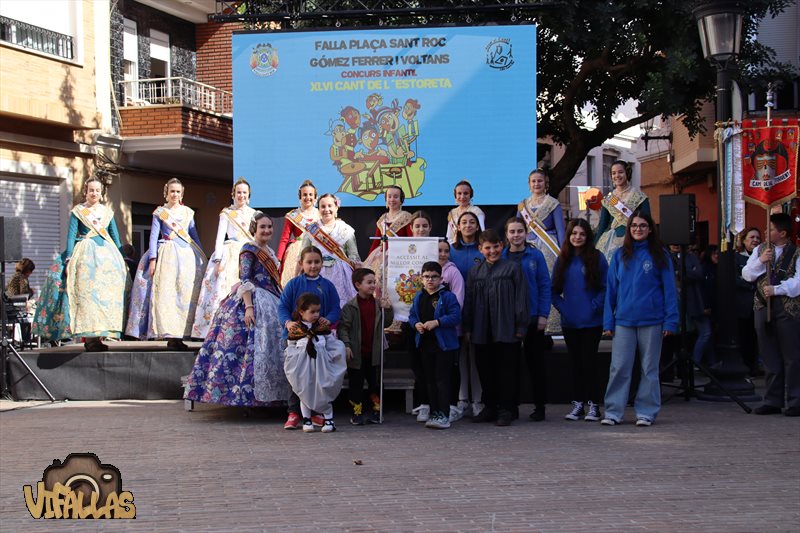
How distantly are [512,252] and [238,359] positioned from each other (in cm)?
279

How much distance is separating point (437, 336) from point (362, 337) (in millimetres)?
786

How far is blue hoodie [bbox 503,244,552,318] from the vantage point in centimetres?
970

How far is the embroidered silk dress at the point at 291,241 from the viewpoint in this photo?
1132 centimetres

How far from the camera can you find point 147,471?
7453 millimetres

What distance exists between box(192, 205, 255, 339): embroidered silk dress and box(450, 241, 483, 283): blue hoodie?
279 centimetres

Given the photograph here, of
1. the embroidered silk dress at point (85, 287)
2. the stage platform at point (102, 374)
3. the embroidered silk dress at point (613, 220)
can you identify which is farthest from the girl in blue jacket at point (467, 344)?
the embroidered silk dress at point (85, 287)

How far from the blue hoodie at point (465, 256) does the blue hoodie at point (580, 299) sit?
877 mm

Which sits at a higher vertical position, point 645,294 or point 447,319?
point 645,294

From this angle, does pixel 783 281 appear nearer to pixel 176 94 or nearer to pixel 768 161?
pixel 768 161

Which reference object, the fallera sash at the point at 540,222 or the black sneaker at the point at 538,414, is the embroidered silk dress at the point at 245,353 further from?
Result: the fallera sash at the point at 540,222

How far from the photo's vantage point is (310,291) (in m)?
9.44

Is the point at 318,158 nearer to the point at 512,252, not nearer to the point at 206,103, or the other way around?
the point at 512,252

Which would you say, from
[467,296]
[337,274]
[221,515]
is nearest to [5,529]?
[221,515]

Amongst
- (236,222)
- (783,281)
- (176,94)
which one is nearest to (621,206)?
(783,281)
